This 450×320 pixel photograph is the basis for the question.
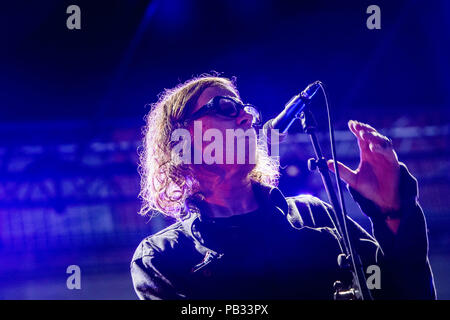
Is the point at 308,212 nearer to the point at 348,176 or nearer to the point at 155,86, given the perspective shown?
the point at 348,176

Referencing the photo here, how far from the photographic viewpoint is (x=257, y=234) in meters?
1.77

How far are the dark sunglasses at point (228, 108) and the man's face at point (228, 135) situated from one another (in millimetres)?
12

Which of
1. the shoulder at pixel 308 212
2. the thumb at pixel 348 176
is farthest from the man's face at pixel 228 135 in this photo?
the thumb at pixel 348 176

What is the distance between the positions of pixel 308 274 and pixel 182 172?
0.67m

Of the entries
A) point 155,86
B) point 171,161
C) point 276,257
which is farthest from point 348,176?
point 155,86

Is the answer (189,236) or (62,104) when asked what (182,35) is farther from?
(189,236)

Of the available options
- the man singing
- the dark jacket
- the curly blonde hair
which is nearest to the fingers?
the man singing

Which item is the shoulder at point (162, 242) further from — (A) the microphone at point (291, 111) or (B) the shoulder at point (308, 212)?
(A) the microphone at point (291, 111)

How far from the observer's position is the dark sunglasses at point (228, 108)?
176 centimetres

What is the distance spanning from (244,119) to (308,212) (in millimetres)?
457

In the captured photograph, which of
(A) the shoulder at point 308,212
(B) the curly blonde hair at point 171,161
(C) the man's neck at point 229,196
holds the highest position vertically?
(B) the curly blonde hair at point 171,161

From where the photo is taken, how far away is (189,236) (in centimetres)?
179

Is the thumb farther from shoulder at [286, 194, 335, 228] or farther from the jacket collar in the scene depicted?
the jacket collar
